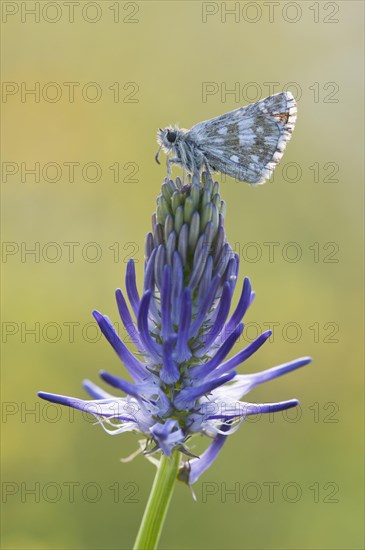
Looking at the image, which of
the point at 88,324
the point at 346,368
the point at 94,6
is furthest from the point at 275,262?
the point at 94,6

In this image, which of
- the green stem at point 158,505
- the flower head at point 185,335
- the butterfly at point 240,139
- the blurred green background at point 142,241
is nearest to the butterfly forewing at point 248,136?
the butterfly at point 240,139

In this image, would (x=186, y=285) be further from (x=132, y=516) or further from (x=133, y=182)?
(x=133, y=182)

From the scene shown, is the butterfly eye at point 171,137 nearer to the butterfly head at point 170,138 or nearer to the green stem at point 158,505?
the butterfly head at point 170,138

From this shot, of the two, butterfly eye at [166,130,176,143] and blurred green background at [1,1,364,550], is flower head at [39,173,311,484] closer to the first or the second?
butterfly eye at [166,130,176,143]

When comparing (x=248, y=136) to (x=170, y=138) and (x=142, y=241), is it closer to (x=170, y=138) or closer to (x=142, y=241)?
(x=170, y=138)

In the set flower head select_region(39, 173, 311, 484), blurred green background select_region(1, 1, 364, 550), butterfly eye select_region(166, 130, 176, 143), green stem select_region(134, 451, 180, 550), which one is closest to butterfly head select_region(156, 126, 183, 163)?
butterfly eye select_region(166, 130, 176, 143)
